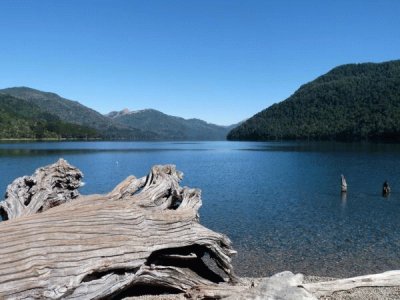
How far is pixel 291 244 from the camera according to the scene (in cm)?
2153

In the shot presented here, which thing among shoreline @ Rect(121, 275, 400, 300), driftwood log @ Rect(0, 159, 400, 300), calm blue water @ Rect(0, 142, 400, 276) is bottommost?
calm blue water @ Rect(0, 142, 400, 276)

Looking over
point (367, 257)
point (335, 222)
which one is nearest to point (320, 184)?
point (335, 222)

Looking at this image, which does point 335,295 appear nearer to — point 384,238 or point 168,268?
point 168,268

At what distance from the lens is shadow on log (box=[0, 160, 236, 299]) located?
6879mm

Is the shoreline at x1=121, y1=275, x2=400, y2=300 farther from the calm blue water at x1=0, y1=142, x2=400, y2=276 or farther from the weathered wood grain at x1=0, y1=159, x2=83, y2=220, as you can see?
the calm blue water at x1=0, y1=142, x2=400, y2=276

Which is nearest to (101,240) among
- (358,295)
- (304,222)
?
(358,295)

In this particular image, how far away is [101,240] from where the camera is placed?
7969mm

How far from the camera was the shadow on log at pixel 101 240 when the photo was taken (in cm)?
688

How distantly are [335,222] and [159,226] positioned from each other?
851 inches

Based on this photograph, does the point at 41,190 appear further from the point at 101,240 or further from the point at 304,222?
the point at 304,222

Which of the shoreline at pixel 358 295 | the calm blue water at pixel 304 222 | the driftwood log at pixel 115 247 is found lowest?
the calm blue water at pixel 304 222

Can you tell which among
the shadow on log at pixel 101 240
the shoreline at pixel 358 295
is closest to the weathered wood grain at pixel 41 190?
the shadow on log at pixel 101 240

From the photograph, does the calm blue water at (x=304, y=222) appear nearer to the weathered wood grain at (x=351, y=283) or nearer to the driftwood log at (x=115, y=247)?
the weathered wood grain at (x=351, y=283)

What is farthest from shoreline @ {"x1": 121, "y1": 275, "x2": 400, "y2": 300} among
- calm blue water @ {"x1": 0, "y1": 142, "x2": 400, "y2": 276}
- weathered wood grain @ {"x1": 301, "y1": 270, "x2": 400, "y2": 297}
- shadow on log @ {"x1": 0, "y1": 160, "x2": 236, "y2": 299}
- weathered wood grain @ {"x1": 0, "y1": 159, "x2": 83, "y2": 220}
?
calm blue water @ {"x1": 0, "y1": 142, "x2": 400, "y2": 276}
